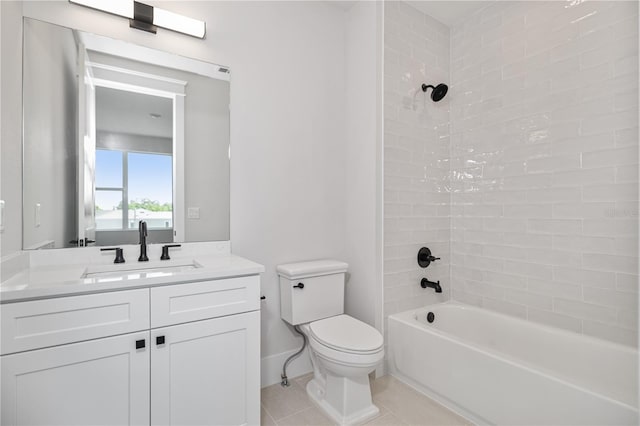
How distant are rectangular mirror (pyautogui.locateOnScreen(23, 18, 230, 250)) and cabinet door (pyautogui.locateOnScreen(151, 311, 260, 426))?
65 centimetres

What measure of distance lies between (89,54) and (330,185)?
1.59m

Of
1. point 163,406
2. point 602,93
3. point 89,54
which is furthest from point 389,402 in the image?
point 89,54

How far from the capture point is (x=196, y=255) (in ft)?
6.24

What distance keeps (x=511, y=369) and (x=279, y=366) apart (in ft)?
4.51

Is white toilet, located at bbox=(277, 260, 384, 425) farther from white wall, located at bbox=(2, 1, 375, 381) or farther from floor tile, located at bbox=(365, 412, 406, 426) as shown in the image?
white wall, located at bbox=(2, 1, 375, 381)

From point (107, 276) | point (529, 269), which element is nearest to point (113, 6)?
point (107, 276)

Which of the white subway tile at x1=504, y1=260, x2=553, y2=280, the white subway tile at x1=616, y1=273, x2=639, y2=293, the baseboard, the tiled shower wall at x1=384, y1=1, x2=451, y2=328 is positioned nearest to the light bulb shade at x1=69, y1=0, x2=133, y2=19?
the tiled shower wall at x1=384, y1=1, x2=451, y2=328

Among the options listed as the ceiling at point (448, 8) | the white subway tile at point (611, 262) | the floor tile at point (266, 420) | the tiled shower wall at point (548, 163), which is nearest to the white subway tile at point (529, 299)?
the tiled shower wall at point (548, 163)

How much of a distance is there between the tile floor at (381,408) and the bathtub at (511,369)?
77 millimetres

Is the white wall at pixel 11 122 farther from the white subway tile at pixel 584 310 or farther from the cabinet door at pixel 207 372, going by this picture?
the white subway tile at pixel 584 310

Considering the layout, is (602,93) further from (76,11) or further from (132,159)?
(76,11)

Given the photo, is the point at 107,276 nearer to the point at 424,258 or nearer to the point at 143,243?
the point at 143,243

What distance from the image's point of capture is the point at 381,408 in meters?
1.89

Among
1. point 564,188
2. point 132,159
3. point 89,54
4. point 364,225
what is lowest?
point 364,225
